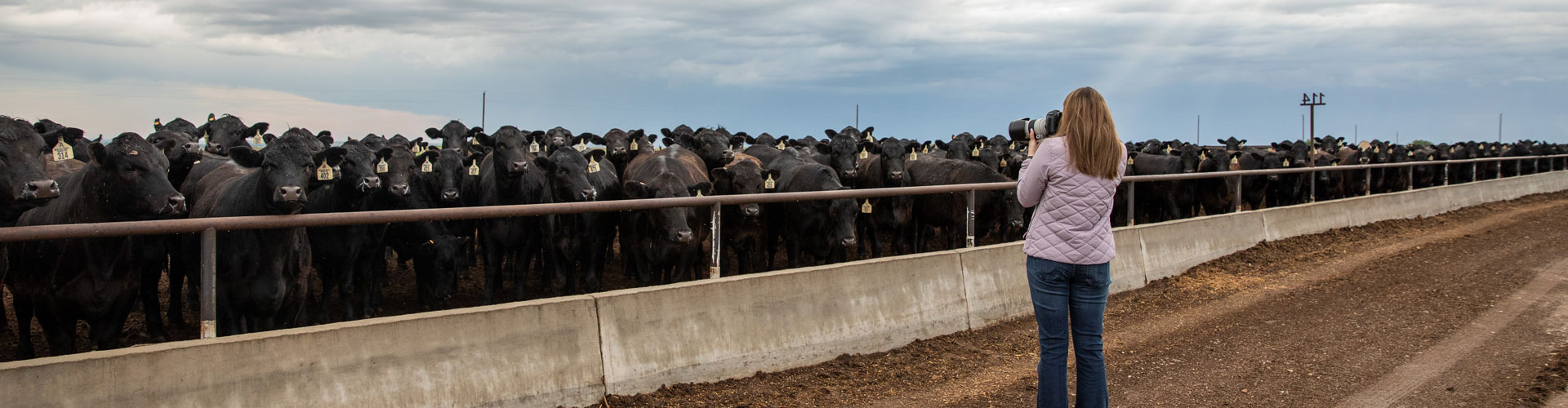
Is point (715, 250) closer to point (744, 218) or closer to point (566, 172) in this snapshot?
point (744, 218)

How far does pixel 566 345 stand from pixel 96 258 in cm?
330

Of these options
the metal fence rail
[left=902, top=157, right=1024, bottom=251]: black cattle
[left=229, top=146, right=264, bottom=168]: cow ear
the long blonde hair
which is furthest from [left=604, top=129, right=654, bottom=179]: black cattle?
the long blonde hair

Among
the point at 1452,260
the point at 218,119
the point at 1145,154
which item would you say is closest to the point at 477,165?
the point at 218,119

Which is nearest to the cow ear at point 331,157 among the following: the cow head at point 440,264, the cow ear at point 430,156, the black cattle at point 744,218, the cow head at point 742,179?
the cow head at point 440,264

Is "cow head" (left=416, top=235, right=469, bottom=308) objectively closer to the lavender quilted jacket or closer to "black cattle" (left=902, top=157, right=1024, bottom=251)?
"black cattle" (left=902, top=157, right=1024, bottom=251)

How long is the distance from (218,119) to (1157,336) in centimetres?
1248

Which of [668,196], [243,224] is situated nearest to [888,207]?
[668,196]

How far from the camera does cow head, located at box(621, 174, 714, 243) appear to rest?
8547 mm

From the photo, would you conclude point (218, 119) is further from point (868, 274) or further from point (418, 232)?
point (868, 274)

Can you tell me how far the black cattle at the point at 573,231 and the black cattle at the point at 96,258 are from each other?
3.93 metres

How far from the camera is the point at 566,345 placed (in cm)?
498

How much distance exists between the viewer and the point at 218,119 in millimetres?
13523

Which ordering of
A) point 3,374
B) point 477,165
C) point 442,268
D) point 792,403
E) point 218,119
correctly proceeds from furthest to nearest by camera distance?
point 218,119, point 477,165, point 442,268, point 792,403, point 3,374

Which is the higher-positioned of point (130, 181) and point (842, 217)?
point (130, 181)
